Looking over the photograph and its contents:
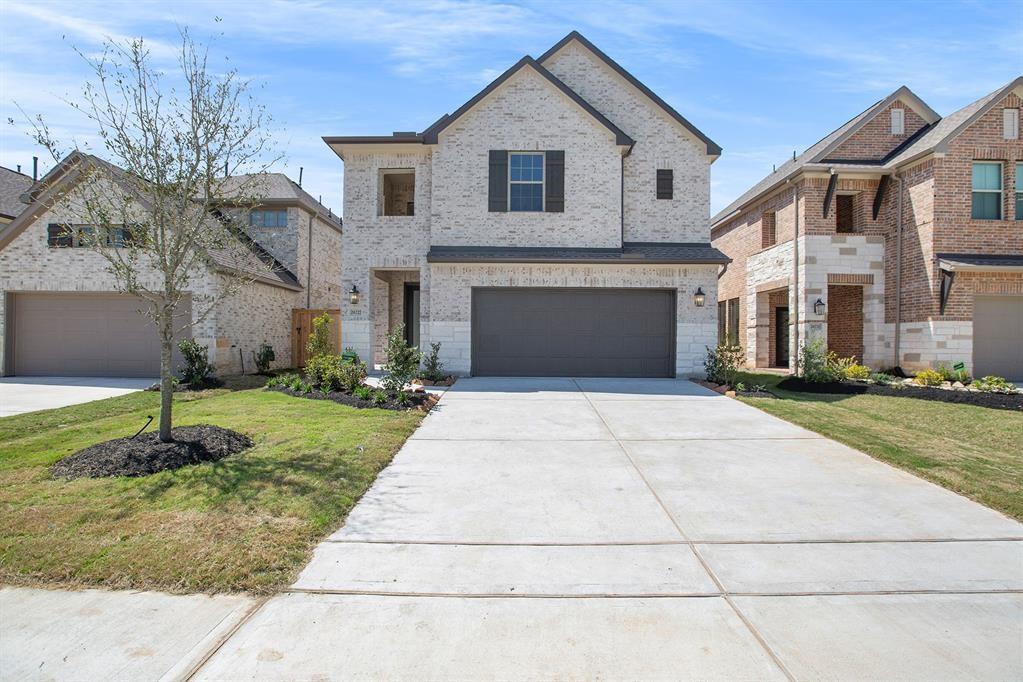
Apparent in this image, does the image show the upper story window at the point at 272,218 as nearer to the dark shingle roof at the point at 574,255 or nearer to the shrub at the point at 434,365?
the dark shingle roof at the point at 574,255

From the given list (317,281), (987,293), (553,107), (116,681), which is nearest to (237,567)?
(116,681)

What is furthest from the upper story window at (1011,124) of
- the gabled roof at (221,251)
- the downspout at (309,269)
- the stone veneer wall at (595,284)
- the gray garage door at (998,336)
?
the downspout at (309,269)

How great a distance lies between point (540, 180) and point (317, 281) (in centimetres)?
1147

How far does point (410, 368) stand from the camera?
1138 cm

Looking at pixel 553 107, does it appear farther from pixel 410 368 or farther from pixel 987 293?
pixel 987 293

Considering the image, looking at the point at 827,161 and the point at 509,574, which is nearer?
the point at 509,574

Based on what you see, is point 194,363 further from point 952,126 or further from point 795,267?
point 952,126

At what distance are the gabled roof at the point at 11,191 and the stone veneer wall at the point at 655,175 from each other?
20486 mm

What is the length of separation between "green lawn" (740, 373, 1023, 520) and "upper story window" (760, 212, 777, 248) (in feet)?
28.5

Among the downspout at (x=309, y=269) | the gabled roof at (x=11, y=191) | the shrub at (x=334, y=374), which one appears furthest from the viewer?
the downspout at (x=309, y=269)

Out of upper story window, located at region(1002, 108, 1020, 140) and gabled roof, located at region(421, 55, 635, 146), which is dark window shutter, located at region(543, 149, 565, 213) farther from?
upper story window, located at region(1002, 108, 1020, 140)

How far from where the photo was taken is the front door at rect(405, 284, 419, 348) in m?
18.3

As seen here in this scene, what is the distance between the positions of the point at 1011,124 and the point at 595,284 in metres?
12.2

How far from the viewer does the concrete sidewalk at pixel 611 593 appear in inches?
116
